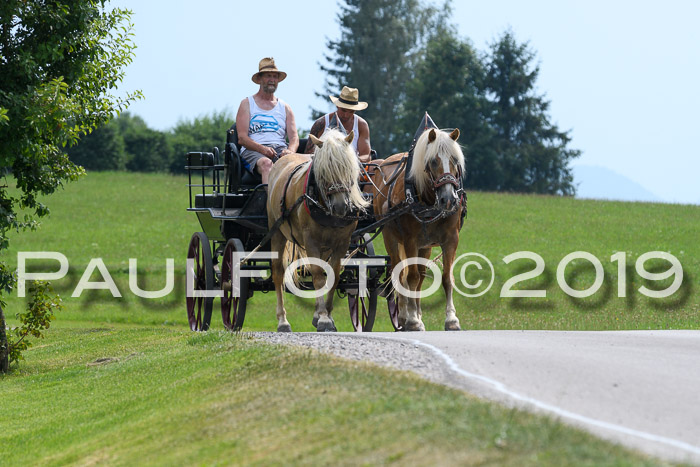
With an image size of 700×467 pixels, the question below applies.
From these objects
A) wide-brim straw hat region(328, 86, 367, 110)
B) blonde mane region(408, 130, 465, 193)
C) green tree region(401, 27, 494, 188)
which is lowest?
blonde mane region(408, 130, 465, 193)

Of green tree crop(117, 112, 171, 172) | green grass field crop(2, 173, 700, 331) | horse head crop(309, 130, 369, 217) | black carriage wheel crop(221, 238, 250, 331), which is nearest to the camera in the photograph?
horse head crop(309, 130, 369, 217)

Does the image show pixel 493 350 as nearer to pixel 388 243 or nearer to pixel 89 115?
pixel 388 243

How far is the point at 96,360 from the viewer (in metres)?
12.4

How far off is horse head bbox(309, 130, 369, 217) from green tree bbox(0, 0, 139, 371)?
3322mm

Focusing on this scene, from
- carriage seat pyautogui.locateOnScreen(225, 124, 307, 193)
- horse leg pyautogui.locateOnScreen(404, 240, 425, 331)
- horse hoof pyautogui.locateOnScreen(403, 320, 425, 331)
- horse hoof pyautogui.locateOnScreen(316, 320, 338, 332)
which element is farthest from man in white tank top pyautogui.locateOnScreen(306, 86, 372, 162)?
horse hoof pyautogui.locateOnScreen(316, 320, 338, 332)

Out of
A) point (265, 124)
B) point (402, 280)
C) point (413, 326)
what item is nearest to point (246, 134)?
point (265, 124)

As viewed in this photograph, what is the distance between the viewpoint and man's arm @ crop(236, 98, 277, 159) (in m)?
12.4

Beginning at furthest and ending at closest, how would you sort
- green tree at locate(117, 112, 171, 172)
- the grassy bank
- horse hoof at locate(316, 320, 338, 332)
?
1. green tree at locate(117, 112, 171, 172)
2. horse hoof at locate(316, 320, 338, 332)
3. the grassy bank

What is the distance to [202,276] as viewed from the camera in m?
13.4

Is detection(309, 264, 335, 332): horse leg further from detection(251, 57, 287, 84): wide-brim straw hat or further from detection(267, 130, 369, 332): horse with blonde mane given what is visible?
detection(251, 57, 287, 84): wide-brim straw hat

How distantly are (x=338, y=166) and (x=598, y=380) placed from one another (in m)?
4.35

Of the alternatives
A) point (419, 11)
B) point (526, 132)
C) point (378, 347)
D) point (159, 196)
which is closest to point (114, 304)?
point (378, 347)

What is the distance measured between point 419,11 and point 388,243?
2234 inches

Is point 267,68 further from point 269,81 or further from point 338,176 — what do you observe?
point 338,176
